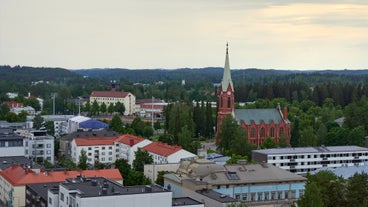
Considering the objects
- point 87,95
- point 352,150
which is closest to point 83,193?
point 352,150

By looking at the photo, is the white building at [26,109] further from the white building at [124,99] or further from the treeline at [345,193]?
the treeline at [345,193]

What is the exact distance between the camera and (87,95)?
130750 mm

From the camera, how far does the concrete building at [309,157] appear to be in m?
46.4

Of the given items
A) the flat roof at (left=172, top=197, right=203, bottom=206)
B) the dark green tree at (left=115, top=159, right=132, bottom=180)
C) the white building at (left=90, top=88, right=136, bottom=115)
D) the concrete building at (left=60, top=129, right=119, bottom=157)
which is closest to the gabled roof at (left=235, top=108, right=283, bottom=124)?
the concrete building at (left=60, top=129, right=119, bottom=157)

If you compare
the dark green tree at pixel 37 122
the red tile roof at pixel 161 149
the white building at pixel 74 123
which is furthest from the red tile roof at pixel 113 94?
the red tile roof at pixel 161 149

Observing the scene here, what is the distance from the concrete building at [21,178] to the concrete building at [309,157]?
12.8 m

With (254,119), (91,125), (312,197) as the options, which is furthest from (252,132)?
(312,197)

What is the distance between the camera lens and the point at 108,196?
85.9 ft

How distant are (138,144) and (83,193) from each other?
2526 cm

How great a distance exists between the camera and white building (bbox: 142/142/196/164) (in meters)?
46.0

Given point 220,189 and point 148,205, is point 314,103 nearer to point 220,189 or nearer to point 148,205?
point 220,189

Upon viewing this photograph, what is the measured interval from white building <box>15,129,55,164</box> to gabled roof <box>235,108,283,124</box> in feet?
58.4

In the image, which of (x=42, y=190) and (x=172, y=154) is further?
(x=172, y=154)

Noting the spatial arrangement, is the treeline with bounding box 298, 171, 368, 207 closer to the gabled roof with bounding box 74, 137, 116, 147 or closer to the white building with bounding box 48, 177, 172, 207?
the white building with bounding box 48, 177, 172, 207
